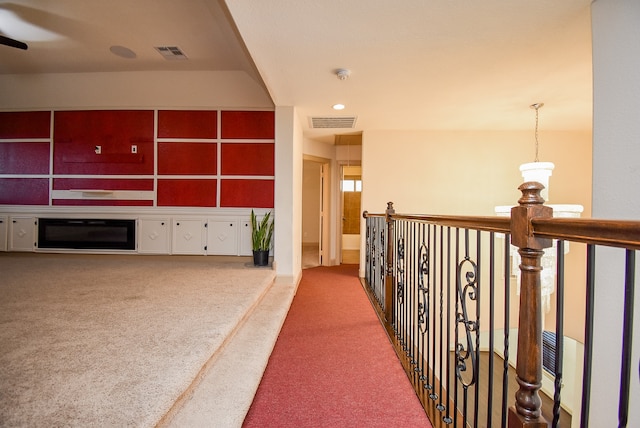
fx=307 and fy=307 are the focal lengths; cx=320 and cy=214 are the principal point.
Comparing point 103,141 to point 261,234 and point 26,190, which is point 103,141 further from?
point 261,234

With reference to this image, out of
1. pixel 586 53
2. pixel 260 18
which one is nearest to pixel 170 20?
→ pixel 260 18

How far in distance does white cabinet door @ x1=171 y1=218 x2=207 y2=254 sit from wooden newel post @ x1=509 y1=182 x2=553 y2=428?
158 inches

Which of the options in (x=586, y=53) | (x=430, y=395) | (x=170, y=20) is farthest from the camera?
(x=170, y=20)

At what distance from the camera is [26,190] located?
4.35 meters

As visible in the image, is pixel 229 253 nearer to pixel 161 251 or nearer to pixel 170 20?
pixel 161 251

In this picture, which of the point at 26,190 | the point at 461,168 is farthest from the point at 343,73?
the point at 26,190

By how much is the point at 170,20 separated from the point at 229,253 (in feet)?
9.03

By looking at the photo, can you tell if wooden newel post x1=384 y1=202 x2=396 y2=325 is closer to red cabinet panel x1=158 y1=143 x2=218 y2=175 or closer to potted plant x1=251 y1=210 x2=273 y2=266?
potted plant x1=251 y1=210 x2=273 y2=266

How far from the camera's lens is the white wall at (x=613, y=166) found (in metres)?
1.68

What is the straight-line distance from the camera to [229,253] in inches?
168

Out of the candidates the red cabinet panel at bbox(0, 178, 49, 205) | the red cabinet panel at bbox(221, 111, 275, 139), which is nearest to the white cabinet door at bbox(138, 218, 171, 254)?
the red cabinet panel at bbox(0, 178, 49, 205)

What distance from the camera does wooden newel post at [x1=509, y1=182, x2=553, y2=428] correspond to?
0.86 m

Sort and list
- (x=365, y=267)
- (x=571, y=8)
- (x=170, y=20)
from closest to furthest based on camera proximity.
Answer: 1. (x=571, y=8)
2. (x=170, y=20)
3. (x=365, y=267)

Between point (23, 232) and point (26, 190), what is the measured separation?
23.4 inches
